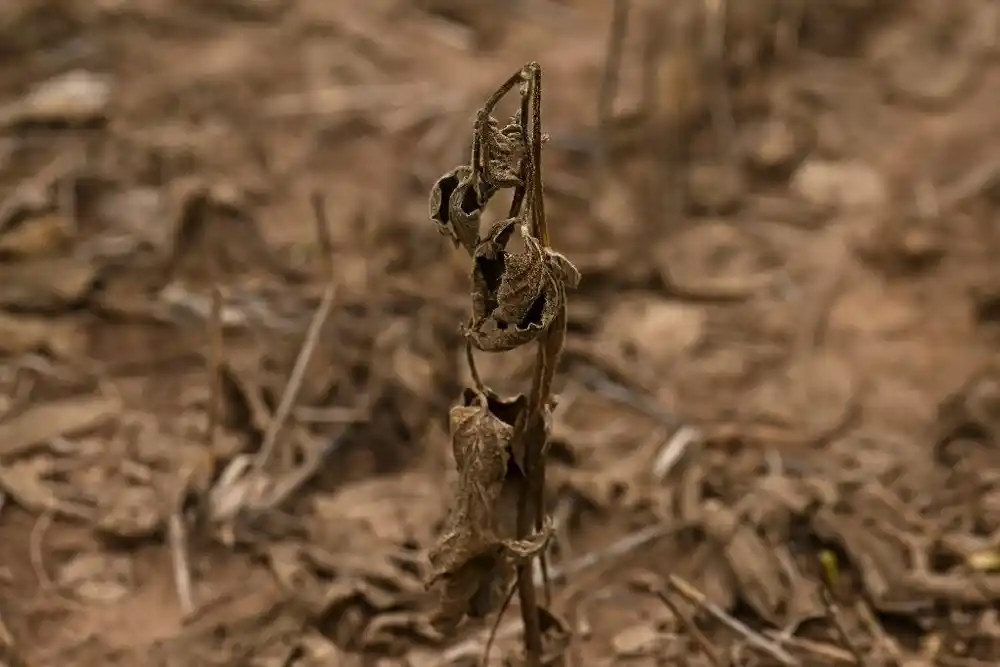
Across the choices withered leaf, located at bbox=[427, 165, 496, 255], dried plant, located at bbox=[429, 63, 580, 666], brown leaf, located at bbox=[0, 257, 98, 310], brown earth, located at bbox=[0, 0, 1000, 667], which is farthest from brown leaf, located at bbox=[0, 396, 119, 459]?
withered leaf, located at bbox=[427, 165, 496, 255]

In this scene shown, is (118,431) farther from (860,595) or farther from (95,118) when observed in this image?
(860,595)

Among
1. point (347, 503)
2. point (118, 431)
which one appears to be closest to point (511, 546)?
point (347, 503)

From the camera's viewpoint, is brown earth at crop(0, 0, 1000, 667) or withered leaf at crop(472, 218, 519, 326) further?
brown earth at crop(0, 0, 1000, 667)

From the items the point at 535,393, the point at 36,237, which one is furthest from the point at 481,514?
the point at 36,237

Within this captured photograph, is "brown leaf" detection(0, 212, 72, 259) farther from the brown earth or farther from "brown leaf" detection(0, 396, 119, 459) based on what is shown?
"brown leaf" detection(0, 396, 119, 459)

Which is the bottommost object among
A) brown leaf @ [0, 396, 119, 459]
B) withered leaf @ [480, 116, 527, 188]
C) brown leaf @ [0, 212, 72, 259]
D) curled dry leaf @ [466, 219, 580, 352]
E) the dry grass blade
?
brown leaf @ [0, 396, 119, 459]

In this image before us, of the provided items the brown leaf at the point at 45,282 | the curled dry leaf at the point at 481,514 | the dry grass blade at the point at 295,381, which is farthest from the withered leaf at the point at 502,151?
the brown leaf at the point at 45,282
